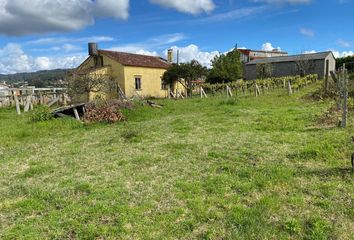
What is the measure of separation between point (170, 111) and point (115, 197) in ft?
40.4

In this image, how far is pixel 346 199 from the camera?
5086 mm

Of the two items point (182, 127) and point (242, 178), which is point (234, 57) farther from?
point (242, 178)

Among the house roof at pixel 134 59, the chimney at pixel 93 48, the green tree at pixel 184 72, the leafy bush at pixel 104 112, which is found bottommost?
the leafy bush at pixel 104 112

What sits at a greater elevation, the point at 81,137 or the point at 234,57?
the point at 234,57

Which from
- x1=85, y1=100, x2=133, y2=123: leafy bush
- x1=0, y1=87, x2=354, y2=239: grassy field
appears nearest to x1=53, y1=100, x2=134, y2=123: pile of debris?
x1=85, y1=100, x2=133, y2=123: leafy bush

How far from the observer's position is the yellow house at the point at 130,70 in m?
30.2

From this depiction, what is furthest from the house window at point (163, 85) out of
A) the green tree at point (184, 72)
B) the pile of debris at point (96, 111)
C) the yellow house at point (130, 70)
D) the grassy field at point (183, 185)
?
the grassy field at point (183, 185)

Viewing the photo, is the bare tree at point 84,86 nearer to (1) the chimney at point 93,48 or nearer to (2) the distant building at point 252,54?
(1) the chimney at point 93,48

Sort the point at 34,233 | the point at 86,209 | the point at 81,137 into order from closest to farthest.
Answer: the point at 34,233 < the point at 86,209 < the point at 81,137

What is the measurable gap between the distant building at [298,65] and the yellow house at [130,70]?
28.4m

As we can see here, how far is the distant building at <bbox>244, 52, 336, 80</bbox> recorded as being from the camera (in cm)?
5313

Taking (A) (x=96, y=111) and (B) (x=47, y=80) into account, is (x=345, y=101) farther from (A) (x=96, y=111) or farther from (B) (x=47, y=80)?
(B) (x=47, y=80)

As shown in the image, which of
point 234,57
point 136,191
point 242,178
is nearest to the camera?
point 136,191

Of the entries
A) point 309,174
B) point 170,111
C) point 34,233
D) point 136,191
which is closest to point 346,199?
point 309,174
